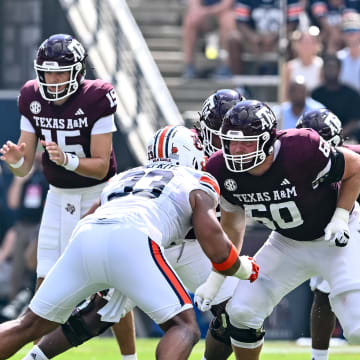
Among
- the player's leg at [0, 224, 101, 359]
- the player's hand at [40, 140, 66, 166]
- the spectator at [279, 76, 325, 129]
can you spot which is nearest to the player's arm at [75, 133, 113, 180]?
the player's hand at [40, 140, 66, 166]

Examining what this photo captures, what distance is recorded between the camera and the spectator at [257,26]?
469 inches

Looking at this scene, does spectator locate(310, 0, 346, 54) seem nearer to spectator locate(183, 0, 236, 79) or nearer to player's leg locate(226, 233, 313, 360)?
spectator locate(183, 0, 236, 79)

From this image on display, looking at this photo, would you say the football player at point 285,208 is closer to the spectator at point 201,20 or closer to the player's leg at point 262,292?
the player's leg at point 262,292

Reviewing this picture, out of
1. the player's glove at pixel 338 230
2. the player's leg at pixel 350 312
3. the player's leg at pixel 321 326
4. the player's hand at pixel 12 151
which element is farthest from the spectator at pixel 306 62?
the player's leg at pixel 350 312

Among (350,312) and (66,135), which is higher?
(66,135)

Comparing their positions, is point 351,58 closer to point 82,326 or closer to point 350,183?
point 350,183

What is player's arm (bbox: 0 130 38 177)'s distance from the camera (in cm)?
677

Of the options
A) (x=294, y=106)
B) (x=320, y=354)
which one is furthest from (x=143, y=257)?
(x=294, y=106)

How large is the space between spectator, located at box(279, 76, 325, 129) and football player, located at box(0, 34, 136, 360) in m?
3.78

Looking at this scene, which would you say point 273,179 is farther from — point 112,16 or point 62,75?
point 112,16

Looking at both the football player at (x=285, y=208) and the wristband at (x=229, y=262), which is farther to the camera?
the football player at (x=285, y=208)

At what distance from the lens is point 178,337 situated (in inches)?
213

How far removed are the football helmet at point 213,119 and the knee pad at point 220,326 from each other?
95 cm

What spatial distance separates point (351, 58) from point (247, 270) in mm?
6188
